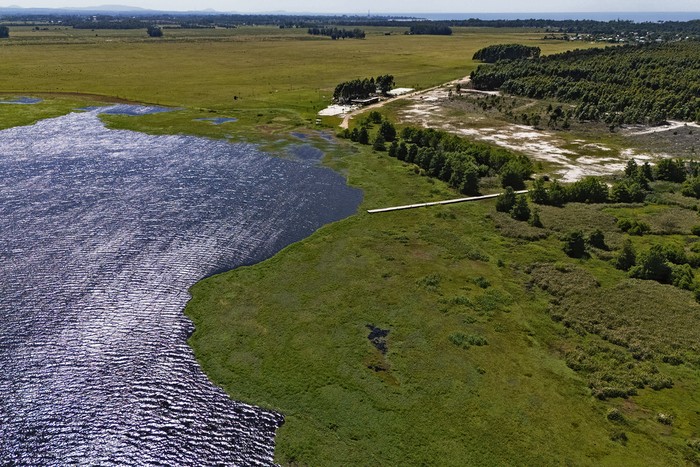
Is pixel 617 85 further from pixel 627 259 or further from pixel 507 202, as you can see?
pixel 627 259

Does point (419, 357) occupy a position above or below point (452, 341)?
below

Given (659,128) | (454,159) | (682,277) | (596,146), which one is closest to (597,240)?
(682,277)

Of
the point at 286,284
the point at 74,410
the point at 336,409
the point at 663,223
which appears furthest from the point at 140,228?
the point at 663,223

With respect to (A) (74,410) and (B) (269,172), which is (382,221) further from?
(A) (74,410)

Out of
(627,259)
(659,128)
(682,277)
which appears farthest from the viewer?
(659,128)

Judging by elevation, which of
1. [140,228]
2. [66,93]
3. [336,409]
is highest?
[66,93]

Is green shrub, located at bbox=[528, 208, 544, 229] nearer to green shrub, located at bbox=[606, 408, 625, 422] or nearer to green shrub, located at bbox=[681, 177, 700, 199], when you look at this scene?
green shrub, located at bbox=[681, 177, 700, 199]

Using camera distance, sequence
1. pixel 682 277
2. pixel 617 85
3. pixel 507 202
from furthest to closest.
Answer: pixel 617 85
pixel 507 202
pixel 682 277

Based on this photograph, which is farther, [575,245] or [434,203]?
[434,203]
